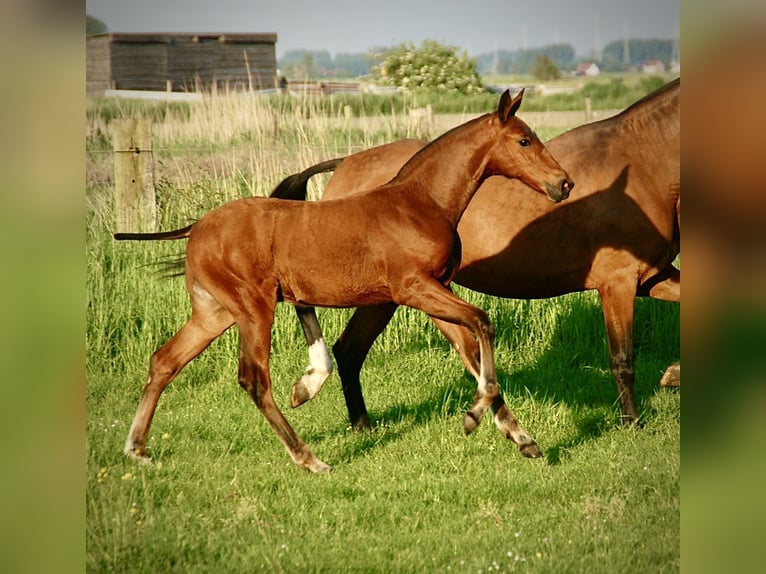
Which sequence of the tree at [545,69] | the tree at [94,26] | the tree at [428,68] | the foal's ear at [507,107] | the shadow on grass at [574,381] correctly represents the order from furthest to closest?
1. the tree at [545,69]
2. the tree at [428,68]
3. the shadow on grass at [574,381]
4. the foal's ear at [507,107]
5. the tree at [94,26]

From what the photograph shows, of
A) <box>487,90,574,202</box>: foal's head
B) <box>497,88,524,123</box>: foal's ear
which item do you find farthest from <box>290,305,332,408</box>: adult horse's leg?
<box>497,88,524,123</box>: foal's ear

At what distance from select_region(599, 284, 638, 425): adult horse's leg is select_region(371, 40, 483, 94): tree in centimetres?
3965

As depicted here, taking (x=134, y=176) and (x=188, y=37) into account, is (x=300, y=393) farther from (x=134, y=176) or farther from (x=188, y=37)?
(x=188, y=37)

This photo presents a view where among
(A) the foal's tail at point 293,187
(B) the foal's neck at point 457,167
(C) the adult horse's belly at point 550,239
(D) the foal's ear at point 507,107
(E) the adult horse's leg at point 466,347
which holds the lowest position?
(E) the adult horse's leg at point 466,347

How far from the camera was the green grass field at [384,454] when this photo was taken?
396 cm

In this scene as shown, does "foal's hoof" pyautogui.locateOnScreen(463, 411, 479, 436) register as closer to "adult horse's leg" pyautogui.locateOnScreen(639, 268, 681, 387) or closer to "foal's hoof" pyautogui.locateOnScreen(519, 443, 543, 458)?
"foal's hoof" pyautogui.locateOnScreen(519, 443, 543, 458)

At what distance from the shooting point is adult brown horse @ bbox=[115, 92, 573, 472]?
4.78m

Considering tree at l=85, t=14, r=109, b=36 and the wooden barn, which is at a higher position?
the wooden barn

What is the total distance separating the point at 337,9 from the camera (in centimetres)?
868

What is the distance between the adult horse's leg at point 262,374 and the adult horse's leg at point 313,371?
61 cm

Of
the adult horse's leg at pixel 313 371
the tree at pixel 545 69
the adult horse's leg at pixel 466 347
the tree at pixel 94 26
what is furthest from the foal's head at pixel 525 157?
the tree at pixel 545 69

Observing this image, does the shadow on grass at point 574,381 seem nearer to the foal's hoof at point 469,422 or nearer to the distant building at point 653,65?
the foal's hoof at point 469,422
